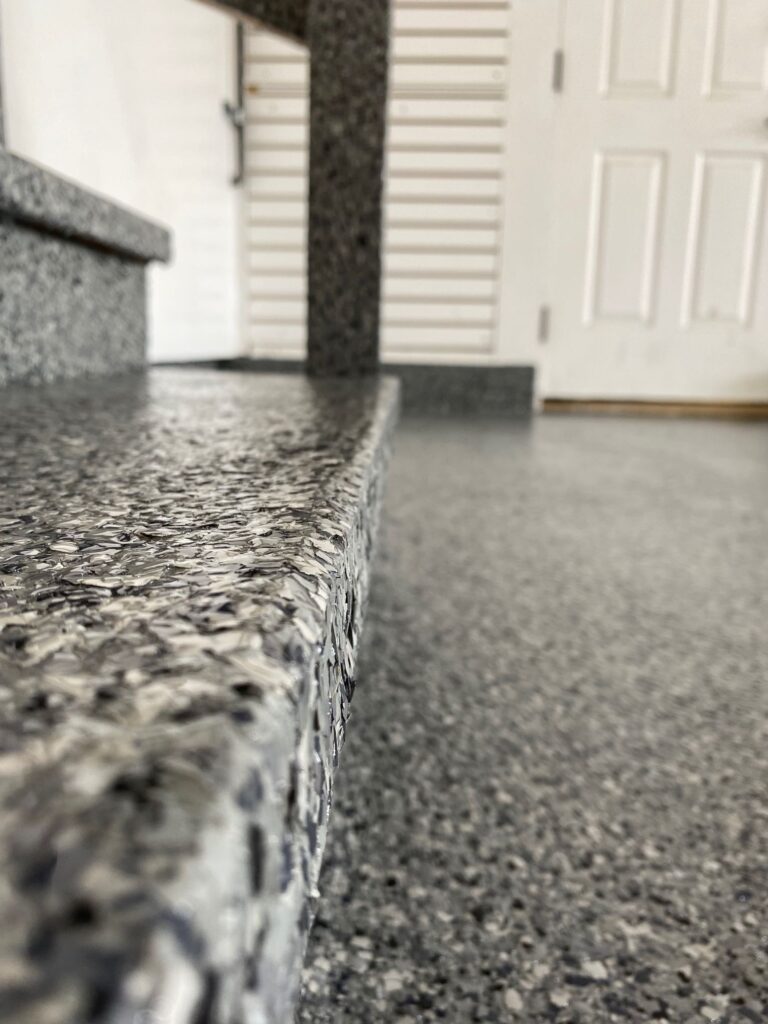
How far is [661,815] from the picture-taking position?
1.80ft

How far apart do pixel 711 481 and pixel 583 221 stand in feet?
6.70

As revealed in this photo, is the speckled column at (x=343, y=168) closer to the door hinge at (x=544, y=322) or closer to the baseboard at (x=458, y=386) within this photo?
the baseboard at (x=458, y=386)

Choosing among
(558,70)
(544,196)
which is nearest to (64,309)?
(544,196)

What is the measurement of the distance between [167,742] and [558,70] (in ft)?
12.9

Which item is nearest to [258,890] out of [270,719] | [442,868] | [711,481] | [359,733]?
[270,719]

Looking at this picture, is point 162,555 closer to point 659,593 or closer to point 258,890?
point 258,890

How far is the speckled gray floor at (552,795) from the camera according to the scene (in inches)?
16.0

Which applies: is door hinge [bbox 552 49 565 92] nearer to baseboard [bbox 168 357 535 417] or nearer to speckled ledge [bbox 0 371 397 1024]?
baseboard [bbox 168 357 535 417]

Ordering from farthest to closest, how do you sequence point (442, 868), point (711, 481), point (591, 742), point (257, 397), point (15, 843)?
1. point (711, 481)
2. point (257, 397)
3. point (591, 742)
4. point (442, 868)
5. point (15, 843)

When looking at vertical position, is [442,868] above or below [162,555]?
below

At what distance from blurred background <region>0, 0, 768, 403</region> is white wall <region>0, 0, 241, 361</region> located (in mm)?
38

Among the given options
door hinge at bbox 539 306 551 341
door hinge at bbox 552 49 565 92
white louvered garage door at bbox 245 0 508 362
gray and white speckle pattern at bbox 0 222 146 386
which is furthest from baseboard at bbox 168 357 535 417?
gray and white speckle pattern at bbox 0 222 146 386

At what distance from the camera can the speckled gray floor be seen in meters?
0.41

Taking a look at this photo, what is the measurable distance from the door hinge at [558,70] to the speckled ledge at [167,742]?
147 inches
